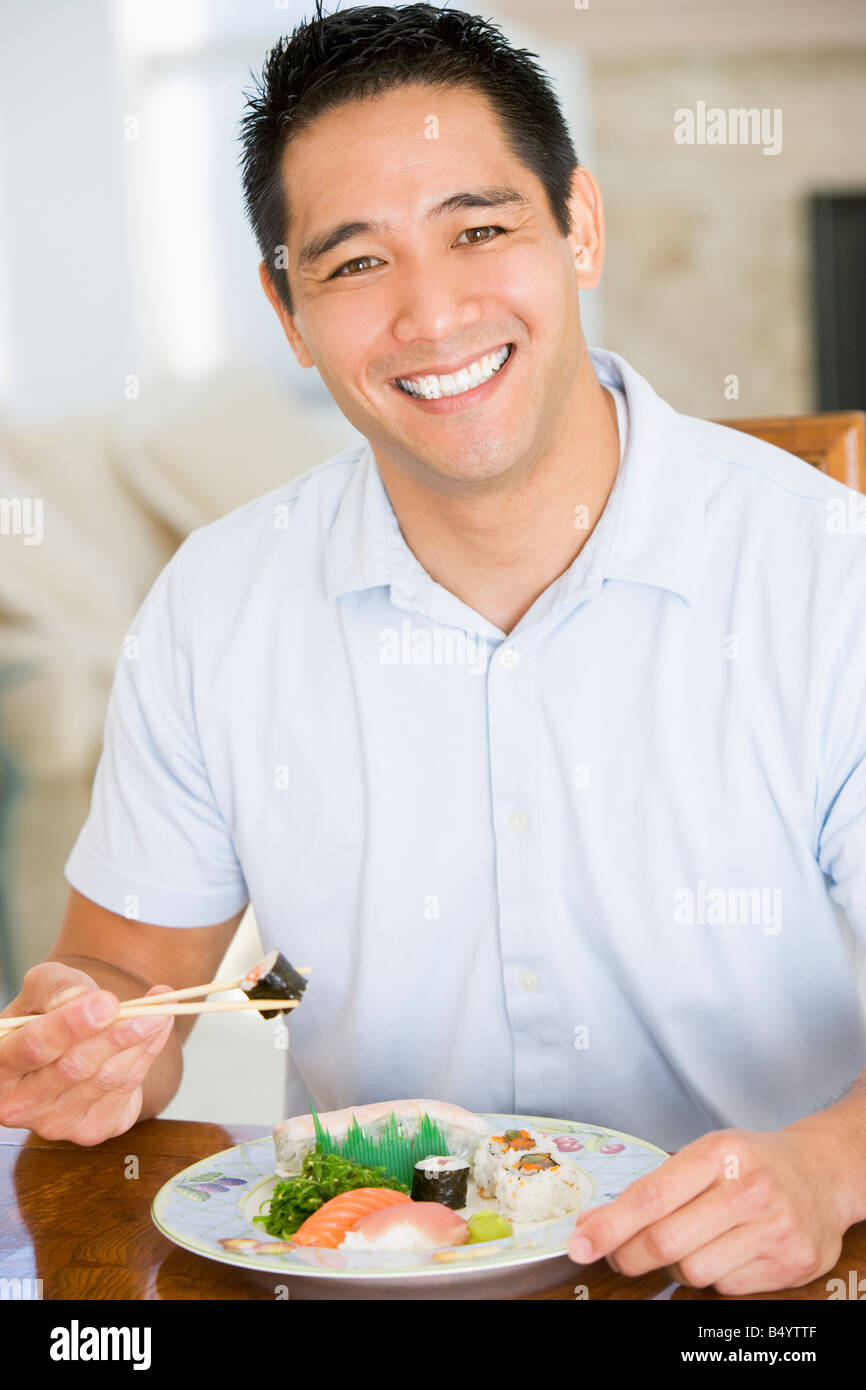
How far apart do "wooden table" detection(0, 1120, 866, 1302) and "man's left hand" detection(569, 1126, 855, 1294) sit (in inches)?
0.6

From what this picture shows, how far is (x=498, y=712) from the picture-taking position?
1.33 meters

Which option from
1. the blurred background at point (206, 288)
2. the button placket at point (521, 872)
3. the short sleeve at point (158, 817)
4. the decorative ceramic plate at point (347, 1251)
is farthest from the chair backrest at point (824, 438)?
the blurred background at point (206, 288)

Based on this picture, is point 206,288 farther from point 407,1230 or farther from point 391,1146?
point 407,1230

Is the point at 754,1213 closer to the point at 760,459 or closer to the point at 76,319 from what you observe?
the point at 760,459

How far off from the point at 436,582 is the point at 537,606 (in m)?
0.13

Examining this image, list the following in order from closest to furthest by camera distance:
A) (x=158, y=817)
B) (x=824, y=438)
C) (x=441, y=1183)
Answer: (x=441, y=1183) < (x=158, y=817) < (x=824, y=438)

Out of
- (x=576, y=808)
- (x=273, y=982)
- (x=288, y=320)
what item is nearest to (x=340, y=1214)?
(x=273, y=982)

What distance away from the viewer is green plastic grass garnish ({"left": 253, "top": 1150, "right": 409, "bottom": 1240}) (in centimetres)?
94

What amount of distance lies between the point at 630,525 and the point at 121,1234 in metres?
0.77

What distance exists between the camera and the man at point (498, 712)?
129 centimetres

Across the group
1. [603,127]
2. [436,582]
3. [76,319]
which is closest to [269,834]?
[436,582]

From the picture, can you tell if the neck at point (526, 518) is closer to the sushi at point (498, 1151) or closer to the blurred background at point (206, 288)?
the sushi at point (498, 1151)
